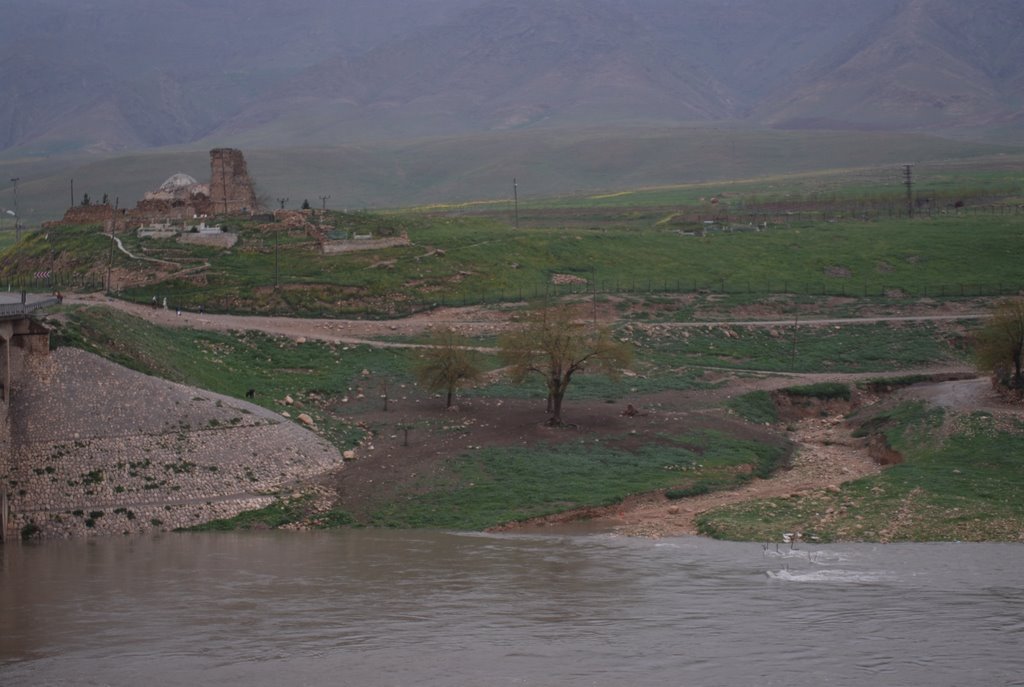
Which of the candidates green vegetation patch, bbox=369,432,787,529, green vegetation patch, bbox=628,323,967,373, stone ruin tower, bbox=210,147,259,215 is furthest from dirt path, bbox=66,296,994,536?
stone ruin tower, bbox=210,147,259,215

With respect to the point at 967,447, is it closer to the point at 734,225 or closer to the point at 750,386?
the point at 750,386

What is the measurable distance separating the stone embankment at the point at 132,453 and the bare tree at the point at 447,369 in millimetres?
7021

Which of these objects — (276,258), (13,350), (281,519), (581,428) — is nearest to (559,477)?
(581,428)

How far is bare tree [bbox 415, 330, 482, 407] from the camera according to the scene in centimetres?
5447

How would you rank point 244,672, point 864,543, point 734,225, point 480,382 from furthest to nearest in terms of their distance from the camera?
point 734,225, point 480,382, point 864,543, point 244,672

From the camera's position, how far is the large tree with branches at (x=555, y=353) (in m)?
51.7

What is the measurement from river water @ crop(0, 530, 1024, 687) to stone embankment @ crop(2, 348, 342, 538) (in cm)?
177

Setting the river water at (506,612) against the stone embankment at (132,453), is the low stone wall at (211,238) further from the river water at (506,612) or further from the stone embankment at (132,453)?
the river water at (506,612)

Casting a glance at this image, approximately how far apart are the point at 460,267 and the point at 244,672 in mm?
54356

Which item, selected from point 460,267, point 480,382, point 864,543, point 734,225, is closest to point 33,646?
point 864,543

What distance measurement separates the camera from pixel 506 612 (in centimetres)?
3191

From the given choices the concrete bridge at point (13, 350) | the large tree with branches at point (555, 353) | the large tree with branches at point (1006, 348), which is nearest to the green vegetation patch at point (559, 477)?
the large tree with branches at point (555, 353)

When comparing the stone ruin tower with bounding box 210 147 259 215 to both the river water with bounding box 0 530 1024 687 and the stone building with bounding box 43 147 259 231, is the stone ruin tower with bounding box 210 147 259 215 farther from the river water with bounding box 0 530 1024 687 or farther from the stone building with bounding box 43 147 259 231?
the river water with bounding box 0 530 1024 687

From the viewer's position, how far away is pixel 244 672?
27719 millimetres
